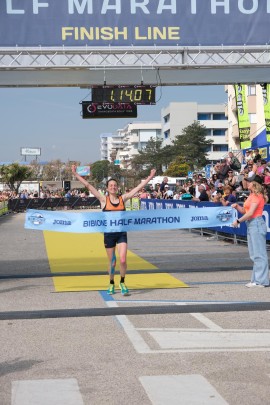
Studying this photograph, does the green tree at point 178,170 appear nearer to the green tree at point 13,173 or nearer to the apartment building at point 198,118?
the green tree at point 13,173

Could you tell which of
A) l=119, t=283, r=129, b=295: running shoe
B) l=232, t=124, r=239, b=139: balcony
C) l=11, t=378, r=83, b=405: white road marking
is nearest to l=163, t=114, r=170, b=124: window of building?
l=232, t=124, r=239, b=139: balcony

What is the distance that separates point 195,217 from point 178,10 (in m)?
4.68

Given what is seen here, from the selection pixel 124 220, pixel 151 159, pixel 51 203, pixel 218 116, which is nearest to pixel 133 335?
pixel 124 220

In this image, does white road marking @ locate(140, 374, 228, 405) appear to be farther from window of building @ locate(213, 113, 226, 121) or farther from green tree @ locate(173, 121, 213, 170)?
window of building @ locate(213, 113, 226, 121)

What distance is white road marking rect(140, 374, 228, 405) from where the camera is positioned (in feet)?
18.4

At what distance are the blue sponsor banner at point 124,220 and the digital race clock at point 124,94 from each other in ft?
12.3

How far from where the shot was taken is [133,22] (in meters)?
14.9

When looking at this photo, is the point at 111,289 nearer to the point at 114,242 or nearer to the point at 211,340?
the point at 114,242

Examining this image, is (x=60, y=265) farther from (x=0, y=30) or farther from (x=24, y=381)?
(x=24, y=381)

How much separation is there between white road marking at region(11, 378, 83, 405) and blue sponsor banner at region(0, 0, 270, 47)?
10.0m

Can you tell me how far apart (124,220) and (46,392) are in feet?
20.4

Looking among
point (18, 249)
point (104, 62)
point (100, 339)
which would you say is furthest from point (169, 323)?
point (18, 249)

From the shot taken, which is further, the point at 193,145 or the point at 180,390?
the point at 193,145

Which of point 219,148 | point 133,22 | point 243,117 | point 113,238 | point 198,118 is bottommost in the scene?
point 113,238
